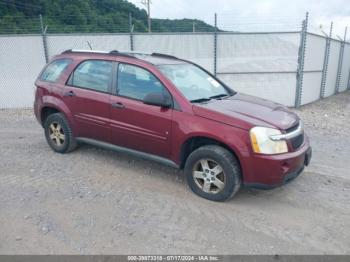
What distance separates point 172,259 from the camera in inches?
117

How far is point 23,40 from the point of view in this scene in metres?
9.80

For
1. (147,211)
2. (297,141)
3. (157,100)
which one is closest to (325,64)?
(297,141)

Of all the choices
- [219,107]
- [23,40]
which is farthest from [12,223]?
[23,40]

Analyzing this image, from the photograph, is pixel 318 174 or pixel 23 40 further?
pixel 23 40

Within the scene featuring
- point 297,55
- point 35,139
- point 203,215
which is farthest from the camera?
point 297,55

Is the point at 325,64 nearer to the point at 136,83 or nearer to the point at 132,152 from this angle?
the point at 136,83

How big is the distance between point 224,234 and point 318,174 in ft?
7.47

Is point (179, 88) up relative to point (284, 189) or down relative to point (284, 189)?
up

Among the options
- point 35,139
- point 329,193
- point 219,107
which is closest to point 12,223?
point 219,107

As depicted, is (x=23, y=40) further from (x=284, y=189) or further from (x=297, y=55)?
(x=284, y=189)

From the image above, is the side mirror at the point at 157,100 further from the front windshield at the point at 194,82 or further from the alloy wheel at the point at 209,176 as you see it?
the alloy wheel at the point at 209,176

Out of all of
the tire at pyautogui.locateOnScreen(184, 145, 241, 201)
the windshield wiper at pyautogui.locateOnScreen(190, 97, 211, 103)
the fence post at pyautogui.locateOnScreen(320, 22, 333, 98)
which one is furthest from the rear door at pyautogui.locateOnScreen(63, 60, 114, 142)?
the fence post at pyautogui.locateOnScreen(320, 22, 333, 98)

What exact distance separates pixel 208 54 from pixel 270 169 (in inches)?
271

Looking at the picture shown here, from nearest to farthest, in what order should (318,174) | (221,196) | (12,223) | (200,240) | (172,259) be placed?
(172,259)
(200,240)
(12,223)
(221,196)
(318,174)
